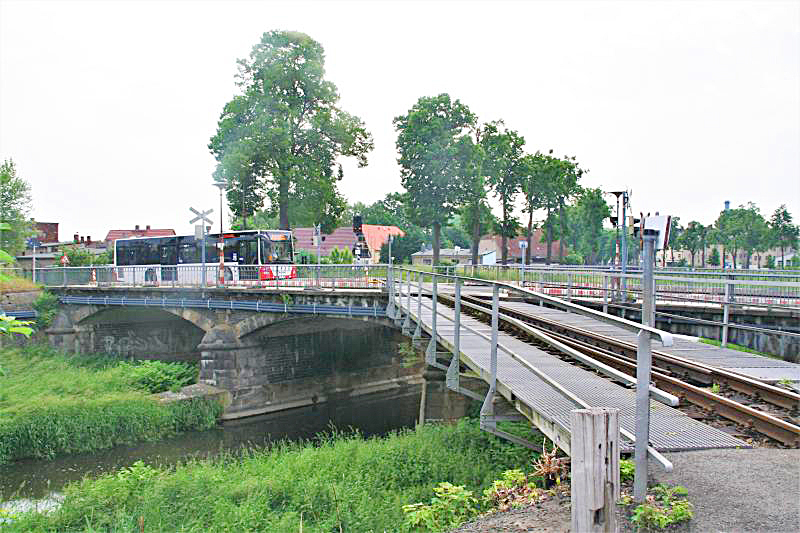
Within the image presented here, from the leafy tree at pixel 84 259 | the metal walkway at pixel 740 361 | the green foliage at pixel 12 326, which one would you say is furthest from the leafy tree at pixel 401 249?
the green foliage at pixel 12 326

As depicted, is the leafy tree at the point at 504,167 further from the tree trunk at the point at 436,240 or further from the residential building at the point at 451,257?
the residential building at the point at 451,257

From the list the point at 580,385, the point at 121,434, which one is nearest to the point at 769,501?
the point at 580,385

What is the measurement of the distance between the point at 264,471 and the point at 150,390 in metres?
13.9

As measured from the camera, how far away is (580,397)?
19.7 ft

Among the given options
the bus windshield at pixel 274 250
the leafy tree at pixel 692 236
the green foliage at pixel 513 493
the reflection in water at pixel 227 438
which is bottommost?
the reflection in water at pixel 227 438

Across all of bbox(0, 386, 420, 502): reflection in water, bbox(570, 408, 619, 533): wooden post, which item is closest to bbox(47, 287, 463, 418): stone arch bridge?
bbox(0, 386, 420, 502): reflection in water

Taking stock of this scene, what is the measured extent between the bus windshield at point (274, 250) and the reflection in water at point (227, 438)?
672 cm

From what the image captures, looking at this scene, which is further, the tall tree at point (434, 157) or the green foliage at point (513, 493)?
the tall tree at point (434, 157)

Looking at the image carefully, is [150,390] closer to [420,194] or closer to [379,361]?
[379,361]

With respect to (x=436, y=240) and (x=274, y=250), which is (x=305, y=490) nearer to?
(x=274, y=250)

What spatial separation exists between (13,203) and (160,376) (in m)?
27.4

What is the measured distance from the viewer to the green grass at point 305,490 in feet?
30.5

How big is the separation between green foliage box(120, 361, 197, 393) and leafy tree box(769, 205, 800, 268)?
55.4 m

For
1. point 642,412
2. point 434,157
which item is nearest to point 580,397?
point 642,412
